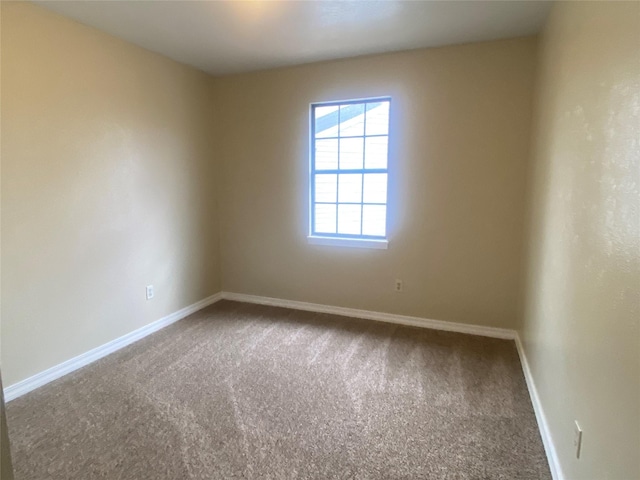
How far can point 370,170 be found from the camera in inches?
143

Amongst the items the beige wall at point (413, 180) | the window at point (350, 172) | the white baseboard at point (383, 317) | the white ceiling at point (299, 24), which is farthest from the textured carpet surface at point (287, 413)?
the white ceiling at point (299, 24)

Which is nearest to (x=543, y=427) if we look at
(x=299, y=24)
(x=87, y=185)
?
(x=299, y=24)

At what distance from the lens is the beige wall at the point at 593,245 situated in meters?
1.05

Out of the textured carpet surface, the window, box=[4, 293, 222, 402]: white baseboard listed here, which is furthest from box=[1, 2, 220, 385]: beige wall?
the window

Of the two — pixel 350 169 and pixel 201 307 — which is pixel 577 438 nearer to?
pixel 350 169

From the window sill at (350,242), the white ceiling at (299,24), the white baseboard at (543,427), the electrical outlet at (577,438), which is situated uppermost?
the white ceiling at (299,24)

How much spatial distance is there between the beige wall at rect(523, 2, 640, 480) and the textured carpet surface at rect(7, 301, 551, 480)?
397mm

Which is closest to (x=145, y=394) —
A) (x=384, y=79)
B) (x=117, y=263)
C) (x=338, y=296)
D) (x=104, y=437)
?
(x=104, y=437)

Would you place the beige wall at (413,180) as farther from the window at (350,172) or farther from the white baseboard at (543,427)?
the white baseboard at (543,427)

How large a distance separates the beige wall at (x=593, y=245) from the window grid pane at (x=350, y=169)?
158 cm

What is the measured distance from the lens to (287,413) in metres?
2.19

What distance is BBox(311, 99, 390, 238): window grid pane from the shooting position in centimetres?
359

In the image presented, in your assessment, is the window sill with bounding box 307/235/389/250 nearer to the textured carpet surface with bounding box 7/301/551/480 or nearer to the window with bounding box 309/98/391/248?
the window with bounding box 309/98/391/248

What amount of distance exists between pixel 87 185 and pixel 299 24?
6.58 feet
